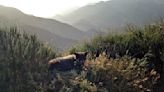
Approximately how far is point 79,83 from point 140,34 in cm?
431

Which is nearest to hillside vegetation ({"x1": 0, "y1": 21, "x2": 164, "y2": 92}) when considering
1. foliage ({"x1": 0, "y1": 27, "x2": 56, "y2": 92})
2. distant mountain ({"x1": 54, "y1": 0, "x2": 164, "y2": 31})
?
foliage ({"x1": 0, "y1": 27, "x2": 56, "y2": 92})

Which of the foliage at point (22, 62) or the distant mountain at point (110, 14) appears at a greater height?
the foliage at point (22, 62)

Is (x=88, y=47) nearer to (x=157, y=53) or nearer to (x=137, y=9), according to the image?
(x=157, y=53)

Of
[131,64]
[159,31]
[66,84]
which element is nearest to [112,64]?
[131,64]

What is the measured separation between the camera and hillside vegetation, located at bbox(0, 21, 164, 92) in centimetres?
1059

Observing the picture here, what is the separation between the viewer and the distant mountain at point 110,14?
106 m

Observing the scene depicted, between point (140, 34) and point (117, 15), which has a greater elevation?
point (140, 34)

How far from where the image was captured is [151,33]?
14211 mm

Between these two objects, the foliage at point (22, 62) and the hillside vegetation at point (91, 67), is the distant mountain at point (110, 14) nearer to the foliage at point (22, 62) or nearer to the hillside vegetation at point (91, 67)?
the hillside vegetation at point (91, 67)

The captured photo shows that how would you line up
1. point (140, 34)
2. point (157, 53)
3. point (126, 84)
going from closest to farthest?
1. point (126, 84)
2. point (157, 53)
3. point (140, 34)

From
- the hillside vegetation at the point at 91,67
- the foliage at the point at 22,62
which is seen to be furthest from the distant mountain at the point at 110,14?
the foliage at the point at 22,62

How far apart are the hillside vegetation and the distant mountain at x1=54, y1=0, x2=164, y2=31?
284 feet

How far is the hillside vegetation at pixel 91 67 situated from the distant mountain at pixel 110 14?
284 ft

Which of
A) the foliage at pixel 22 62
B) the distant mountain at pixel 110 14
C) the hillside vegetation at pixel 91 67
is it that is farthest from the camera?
the distant mountain at pixel 110 14
